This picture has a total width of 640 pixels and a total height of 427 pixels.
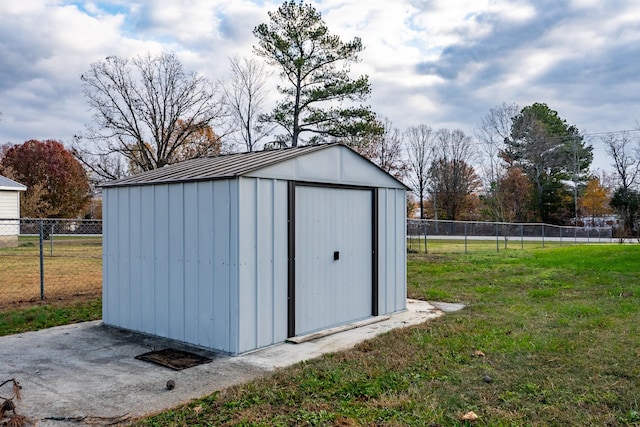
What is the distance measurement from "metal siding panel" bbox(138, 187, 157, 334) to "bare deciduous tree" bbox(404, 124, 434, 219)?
3366cm

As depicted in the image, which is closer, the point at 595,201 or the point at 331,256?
the point at 331,256

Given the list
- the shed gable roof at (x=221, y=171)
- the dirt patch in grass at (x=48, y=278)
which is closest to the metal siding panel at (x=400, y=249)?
the shed gable roof at (x=221, y=171)

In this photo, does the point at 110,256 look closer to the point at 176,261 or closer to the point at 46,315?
the point at 176,261

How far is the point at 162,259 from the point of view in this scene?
218 inches

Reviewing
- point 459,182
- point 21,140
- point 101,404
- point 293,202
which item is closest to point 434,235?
point 459,182

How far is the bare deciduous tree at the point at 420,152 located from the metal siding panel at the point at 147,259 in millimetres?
33656

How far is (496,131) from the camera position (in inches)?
1496

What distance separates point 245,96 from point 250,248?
19.5 m

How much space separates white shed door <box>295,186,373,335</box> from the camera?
5602mm

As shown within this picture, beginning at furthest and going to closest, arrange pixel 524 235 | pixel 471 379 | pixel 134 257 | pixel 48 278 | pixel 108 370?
1. pixel 524 235
2. pixel 48 278
3. pixel 134 257
4. pixel 108 370
5. pixel 471 379

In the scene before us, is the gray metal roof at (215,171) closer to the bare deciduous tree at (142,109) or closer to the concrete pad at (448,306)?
the concrete pad at (448,306)

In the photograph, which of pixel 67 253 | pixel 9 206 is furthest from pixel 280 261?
pixel 9 206

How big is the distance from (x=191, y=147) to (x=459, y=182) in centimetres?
2180

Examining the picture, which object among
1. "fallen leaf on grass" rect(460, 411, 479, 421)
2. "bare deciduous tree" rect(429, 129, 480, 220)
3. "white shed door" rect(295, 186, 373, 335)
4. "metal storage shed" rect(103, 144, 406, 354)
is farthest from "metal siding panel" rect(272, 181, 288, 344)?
"bare deciduous tree" rect(429, 129, 480, 220)
